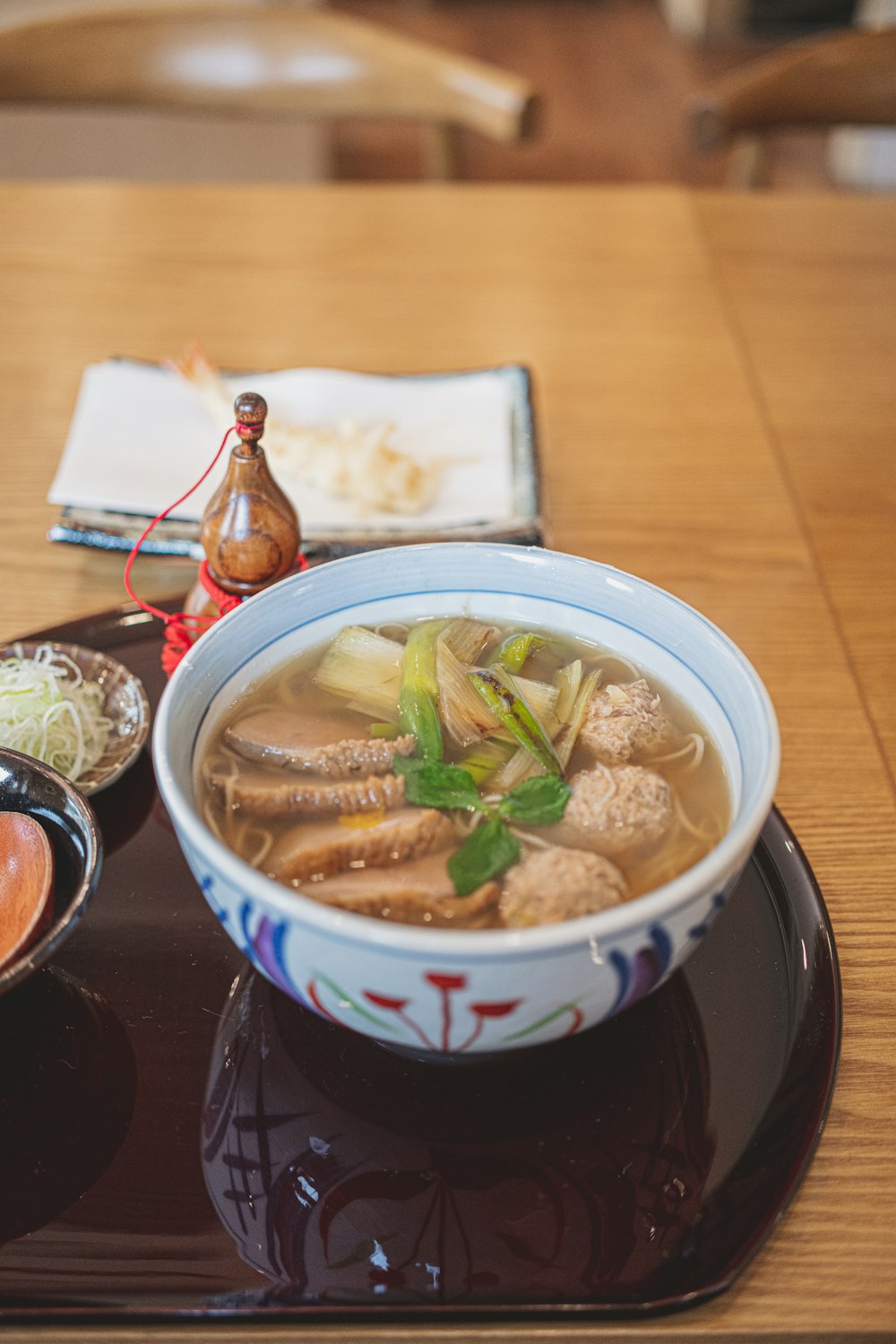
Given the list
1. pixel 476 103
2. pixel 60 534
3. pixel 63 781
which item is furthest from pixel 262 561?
pixel 476 103

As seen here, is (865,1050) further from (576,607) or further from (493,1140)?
(576,607)

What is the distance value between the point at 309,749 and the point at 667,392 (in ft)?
3.41

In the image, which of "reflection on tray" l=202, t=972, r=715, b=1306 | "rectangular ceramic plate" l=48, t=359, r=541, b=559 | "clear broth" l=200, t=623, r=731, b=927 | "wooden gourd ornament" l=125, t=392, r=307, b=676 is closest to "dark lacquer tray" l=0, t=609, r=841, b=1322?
"reflection on tray" l=202, t=972, r=715, b=1306

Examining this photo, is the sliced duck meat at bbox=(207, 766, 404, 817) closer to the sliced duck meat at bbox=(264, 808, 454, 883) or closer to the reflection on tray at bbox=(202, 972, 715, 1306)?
the sliced duck meat at bbox=(264, 808, 454, 883)

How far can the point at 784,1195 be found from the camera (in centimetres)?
76

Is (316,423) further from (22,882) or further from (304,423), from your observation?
(22,882)

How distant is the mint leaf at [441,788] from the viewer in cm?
89

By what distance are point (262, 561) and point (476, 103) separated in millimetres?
1609

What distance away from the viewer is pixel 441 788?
0.90m

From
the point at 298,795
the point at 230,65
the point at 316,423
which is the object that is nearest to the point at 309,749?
the point at 298,795

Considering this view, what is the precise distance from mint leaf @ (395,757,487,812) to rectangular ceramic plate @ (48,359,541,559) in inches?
21.0

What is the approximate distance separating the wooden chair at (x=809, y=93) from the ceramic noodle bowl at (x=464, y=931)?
172 centimetres

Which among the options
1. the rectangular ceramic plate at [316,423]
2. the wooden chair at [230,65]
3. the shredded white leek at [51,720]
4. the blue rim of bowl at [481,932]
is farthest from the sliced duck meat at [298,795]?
the wooden chair at [230,65]

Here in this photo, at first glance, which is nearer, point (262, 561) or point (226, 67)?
point (262, 561)
